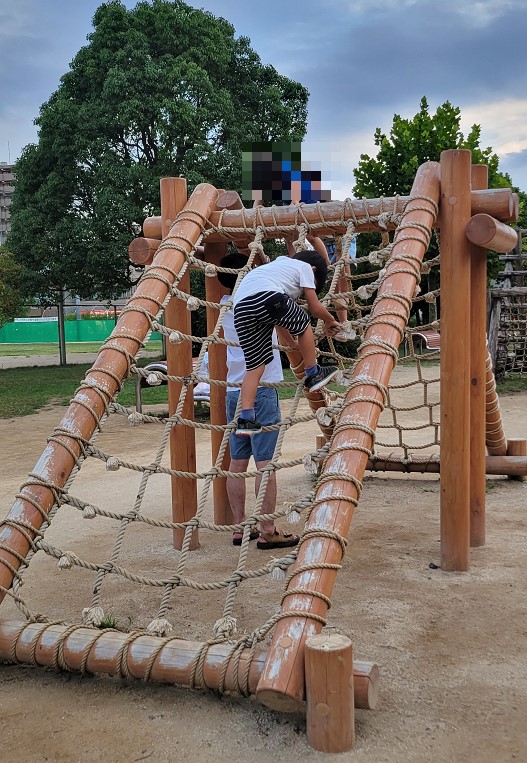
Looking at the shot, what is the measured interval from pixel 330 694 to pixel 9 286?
48.9 feet

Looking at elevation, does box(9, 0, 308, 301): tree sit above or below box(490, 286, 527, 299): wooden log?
above

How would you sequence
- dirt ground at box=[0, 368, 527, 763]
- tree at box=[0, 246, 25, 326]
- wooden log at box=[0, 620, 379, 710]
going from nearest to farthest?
dirt ground at box=[0, 368, 527, 763], wooden log at box=[0, 620, 379, 710], tree at box=[0, 246, 25, 326]

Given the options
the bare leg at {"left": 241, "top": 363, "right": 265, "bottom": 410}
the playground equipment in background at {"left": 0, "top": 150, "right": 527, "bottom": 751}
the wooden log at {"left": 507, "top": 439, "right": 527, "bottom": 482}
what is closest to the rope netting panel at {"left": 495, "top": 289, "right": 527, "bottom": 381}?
the wooden log at {"left": 507, "top": 439, "right": 527, "bottom": 482}

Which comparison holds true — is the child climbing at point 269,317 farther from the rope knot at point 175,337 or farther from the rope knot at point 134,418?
the rope knot at point 134,418

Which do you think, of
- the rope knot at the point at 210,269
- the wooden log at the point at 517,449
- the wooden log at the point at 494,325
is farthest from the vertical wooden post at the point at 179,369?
the wooden log at the point at 494,325

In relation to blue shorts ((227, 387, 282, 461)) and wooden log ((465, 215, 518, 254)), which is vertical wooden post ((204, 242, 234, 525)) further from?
wooden log ((465, 215, 518, 254))

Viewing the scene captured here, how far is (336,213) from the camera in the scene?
3.41 m

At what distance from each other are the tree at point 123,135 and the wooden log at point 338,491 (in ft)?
39.7

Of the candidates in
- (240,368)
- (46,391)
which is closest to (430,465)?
→ (240,368)

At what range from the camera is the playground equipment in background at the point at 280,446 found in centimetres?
200

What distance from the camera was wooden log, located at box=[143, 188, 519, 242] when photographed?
3.21 meters

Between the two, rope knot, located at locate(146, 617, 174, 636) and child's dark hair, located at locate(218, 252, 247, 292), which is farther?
child's dark hair, located at locate(218, 252, 247, 292)

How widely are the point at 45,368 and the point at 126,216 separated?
438 cm

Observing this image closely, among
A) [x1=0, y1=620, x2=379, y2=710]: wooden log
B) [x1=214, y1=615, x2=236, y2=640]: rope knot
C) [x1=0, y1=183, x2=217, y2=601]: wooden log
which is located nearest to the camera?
[x1=0, y1=620, x2=379, y2=710]: wooden log
